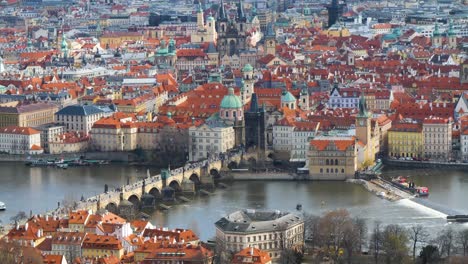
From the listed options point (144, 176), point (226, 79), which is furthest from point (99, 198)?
point (226, 79)

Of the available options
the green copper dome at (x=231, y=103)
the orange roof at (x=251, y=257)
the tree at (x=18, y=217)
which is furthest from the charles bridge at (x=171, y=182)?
the orange roof at (x=251, y=257)

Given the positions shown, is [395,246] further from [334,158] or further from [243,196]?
[334,158]

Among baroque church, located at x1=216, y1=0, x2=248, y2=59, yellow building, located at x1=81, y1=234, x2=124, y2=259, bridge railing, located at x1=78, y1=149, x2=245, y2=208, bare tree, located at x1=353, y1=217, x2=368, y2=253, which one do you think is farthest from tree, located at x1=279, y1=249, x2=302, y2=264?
baroque church, located at x1=216, y1=0, x2=248, y2=59

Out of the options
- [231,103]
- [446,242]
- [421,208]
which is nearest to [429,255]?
[446,242]

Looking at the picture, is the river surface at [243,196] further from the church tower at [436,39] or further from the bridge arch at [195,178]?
the church tower at [436,39]

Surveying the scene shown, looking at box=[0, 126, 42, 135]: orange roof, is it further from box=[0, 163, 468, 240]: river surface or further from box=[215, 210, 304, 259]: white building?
box=[215, 210, 304, 259]: white building

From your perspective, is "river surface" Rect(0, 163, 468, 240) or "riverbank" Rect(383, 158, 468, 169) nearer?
"river surface" Rect(0, 163, 468, 240)
